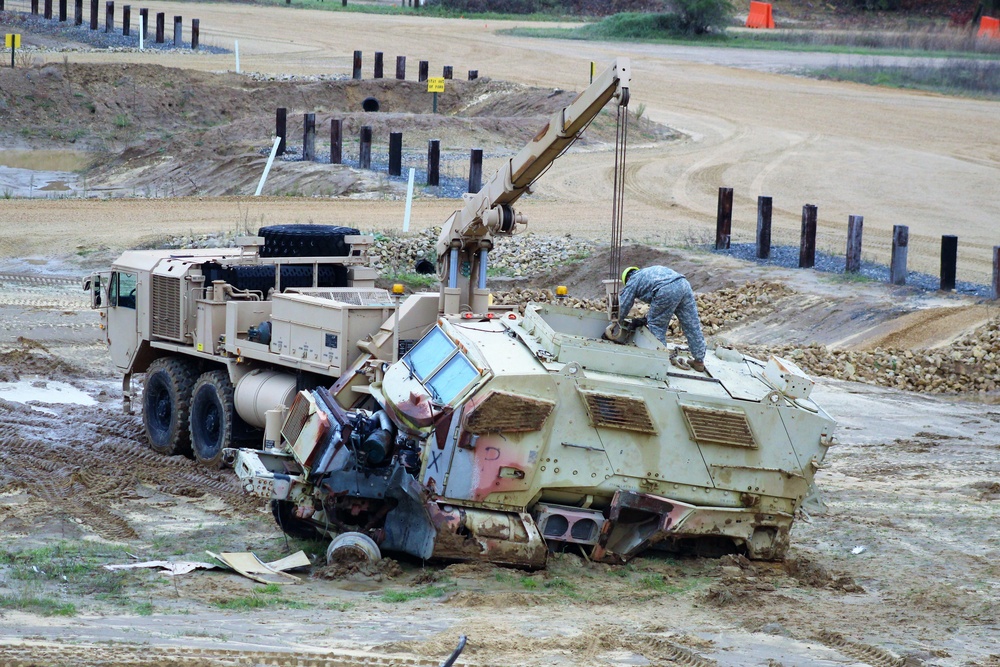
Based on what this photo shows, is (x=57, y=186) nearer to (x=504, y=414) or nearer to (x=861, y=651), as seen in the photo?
(x=504, y=414)

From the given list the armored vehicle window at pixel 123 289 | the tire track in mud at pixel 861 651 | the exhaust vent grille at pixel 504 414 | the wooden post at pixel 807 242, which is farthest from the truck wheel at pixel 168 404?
the wooden post at pixel 807 242

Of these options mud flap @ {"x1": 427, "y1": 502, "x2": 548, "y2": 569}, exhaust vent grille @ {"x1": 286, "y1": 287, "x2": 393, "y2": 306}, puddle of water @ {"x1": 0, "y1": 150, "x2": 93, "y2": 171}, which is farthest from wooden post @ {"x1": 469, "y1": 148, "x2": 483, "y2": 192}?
mud flap @ {"x1": 427, "y1": 502, "x2": 548, "y2": 569}

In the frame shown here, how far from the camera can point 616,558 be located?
Answer: 11602 mm

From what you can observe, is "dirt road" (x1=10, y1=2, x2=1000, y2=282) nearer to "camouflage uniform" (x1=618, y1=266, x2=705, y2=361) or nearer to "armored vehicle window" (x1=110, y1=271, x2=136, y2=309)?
"armored vehicle window" (x1=110, y1=271, x2=136, y2=309)

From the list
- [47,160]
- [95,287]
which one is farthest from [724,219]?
[47,160]

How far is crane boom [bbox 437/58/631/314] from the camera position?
12508 millimetres

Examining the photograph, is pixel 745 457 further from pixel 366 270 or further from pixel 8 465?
pixel 8 465

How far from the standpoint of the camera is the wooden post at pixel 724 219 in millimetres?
25406

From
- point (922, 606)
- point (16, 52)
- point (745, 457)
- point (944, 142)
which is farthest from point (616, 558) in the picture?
point (16, 52)

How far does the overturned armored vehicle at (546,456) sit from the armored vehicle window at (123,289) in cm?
562

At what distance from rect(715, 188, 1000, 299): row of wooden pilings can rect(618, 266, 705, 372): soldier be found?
10237 mm

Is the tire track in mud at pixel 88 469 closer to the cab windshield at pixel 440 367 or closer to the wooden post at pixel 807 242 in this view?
the cab windshield at pixel 440 367

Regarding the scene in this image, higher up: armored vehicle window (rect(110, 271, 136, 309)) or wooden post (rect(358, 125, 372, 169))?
wooden post (rect(358, 125, 372, 169))

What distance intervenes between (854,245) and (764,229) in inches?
76.3
